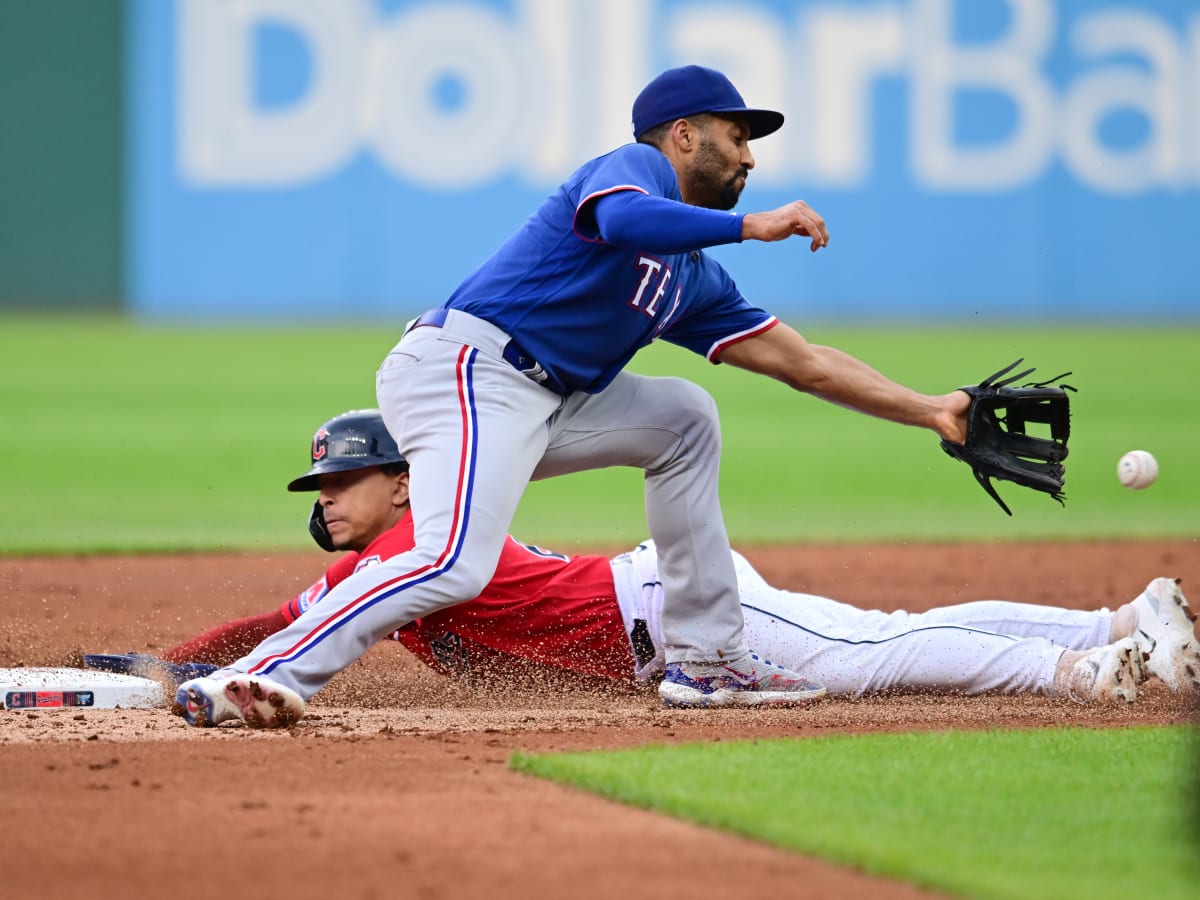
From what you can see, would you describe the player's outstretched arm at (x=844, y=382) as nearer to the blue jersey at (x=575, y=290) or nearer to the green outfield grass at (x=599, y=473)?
the blue jersey at (x=575, y=290)

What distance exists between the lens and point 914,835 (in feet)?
9.66

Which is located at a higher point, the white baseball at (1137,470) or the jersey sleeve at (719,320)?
the jersey sleeve at (719,320)

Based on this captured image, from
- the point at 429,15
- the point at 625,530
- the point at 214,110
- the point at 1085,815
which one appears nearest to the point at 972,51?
the point at 429,15

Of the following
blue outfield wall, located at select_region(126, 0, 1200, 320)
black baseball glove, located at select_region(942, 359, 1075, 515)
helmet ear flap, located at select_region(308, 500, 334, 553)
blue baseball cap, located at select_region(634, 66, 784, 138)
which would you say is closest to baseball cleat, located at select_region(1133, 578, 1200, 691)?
black baseball glove, located at select_region(942, 359, 1075, 515)

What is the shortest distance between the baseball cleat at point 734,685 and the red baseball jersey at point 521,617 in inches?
9.7

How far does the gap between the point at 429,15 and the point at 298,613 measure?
16.5 m

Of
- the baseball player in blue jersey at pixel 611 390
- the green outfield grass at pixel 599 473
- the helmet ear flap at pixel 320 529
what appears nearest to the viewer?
the baseball player in blue jersey at pixel 611 390

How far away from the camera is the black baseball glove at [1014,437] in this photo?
4539mm

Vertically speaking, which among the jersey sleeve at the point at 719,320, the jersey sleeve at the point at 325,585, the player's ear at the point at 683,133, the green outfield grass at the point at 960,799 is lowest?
the green outfield grass at the point at 960,799

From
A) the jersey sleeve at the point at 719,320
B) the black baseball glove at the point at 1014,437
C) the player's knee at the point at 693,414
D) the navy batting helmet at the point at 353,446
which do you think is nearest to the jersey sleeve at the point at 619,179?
the jersey sleeve at the point at 719,320

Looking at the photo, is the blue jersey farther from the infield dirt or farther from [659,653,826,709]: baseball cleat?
the infield dirt

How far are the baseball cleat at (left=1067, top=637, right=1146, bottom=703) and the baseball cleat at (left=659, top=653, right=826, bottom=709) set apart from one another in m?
0.67

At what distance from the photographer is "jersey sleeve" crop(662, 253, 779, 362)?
4.50m

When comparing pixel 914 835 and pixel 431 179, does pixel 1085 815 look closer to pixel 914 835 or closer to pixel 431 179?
pixel 914 835
